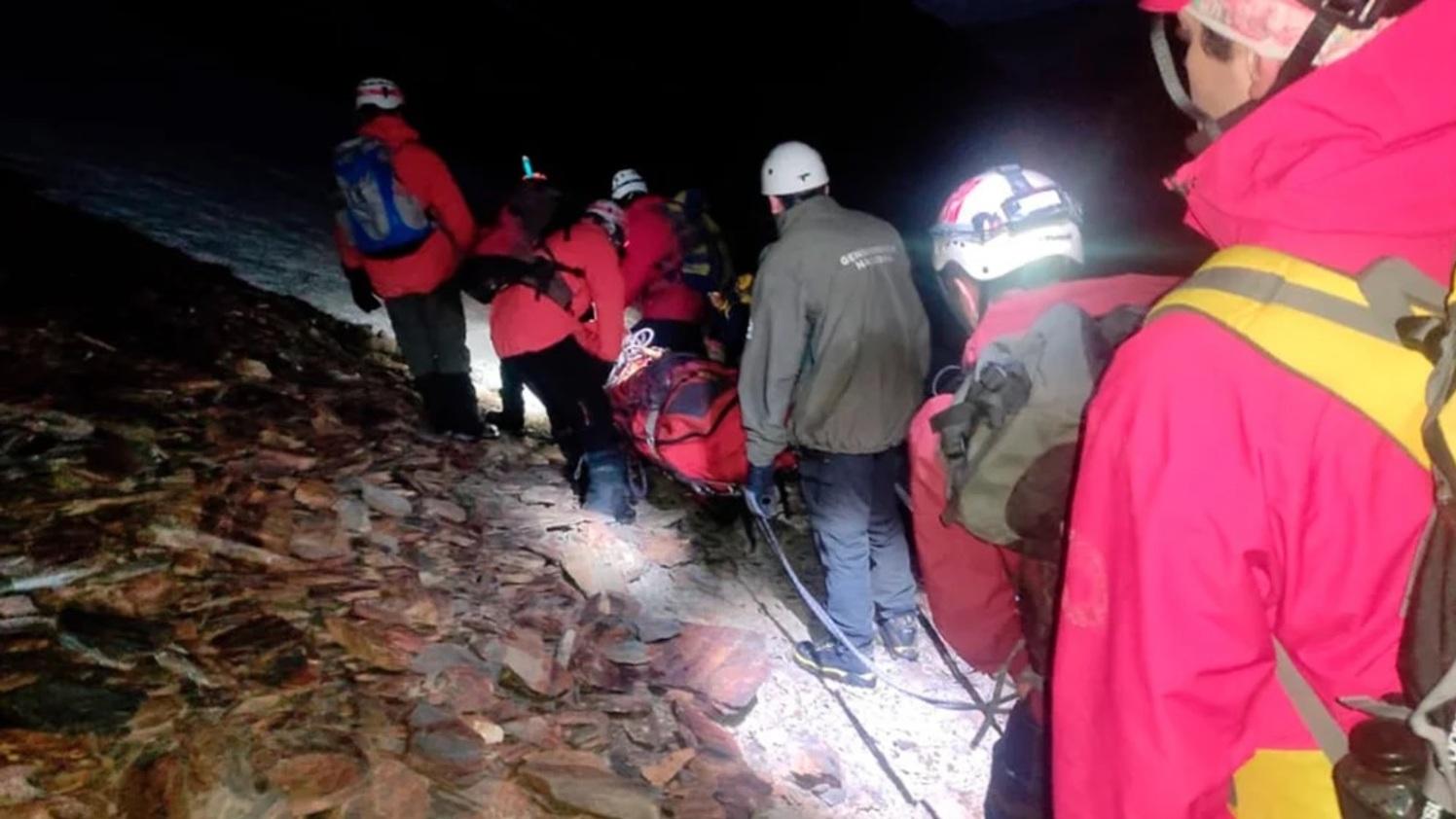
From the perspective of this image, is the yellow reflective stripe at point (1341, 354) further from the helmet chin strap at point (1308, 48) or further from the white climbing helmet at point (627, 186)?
the white climbing helmet at point (627, 186)

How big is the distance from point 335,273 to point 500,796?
859cm

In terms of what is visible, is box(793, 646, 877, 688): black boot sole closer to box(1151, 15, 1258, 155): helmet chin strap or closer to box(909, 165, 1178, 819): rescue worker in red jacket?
box(909, 165, 1178, 819): rescue worker in red jacket

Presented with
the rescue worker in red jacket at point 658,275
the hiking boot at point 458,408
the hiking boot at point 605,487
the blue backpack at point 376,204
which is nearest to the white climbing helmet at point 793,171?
the hiking boot at point 605,487

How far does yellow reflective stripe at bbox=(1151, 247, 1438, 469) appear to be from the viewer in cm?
133

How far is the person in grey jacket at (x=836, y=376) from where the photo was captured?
508cm

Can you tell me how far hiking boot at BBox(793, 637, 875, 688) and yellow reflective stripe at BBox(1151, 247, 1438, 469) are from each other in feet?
14.1

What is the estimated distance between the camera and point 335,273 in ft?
34.2

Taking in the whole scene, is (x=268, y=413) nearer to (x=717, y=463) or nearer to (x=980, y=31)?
(x=717, y=463)

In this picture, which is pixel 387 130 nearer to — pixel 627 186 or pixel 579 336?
pixel 579 336

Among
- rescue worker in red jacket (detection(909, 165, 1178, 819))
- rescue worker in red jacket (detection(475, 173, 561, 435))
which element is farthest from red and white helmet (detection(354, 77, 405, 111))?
rescue worker in red jacket (detection(909, 165, 1178, 819))

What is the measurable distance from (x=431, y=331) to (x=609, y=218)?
1839 millimetres

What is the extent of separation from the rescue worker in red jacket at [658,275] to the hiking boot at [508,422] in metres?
1.37

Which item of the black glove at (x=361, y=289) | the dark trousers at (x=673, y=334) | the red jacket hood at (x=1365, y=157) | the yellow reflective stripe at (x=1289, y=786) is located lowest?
the dark trousers at (x=673, y=334)

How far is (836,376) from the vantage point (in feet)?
17.0
